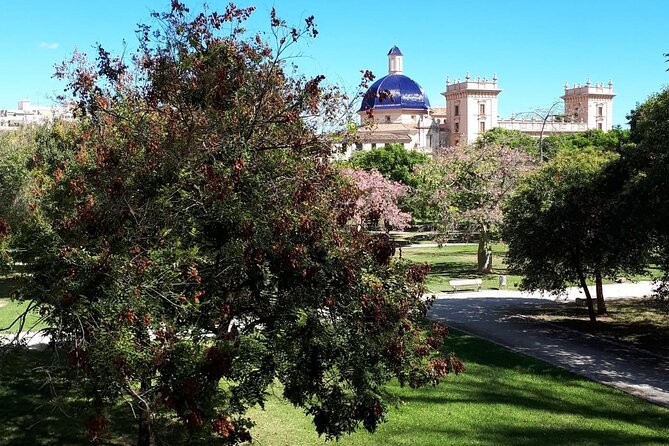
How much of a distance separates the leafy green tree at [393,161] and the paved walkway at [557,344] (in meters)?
31.0

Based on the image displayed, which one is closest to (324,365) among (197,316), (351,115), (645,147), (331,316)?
(331,316)

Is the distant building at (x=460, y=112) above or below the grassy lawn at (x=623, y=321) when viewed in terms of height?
above

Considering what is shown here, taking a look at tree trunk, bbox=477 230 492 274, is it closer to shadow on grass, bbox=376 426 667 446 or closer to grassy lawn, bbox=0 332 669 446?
grassy lawn, bbox=0 332 669 446

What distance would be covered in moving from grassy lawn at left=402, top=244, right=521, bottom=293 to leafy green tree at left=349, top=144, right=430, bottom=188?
1260 cm

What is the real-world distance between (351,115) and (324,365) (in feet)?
8.41

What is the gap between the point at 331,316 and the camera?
5.75m

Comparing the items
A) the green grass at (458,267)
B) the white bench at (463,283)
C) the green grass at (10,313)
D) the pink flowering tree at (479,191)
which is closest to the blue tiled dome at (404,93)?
the green grass at (458,267)

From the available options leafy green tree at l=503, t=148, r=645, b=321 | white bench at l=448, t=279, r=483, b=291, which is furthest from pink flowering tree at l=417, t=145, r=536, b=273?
leafy green tree at l=503, t=148, r=645, b=321

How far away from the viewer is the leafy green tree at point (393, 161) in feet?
168

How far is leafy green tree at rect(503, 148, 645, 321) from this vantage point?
14516 mm

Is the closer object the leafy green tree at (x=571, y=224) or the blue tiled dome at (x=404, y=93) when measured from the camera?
the leafy green tree at (x=571, y=224)

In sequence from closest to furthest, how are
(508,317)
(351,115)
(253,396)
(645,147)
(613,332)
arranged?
(253,396) < (351,115) < (645,147) < (613,332) < (508,317)

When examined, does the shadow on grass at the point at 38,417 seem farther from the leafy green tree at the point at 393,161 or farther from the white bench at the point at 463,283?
the leafy green tree at the point at 393,161

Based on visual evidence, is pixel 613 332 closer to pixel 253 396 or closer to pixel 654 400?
pixel 654 400
